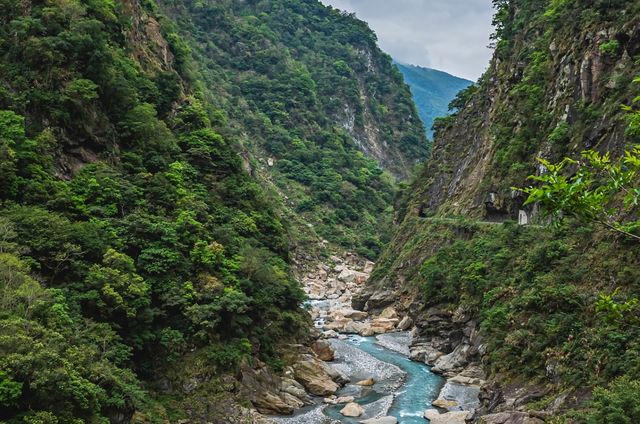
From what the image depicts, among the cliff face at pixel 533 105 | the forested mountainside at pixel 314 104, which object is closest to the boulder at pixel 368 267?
the forested mountainside at pixel 314 104

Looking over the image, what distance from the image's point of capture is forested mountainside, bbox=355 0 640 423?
60.4 feet

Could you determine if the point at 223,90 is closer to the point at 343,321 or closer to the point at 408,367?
the point at 343,321

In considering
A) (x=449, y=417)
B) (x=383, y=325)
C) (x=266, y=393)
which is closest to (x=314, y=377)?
(x=266, y=393)

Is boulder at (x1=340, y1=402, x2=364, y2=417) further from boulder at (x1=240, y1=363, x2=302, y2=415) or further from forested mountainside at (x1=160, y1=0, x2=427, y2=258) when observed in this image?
forested mountainside at (x1=160, y1=0, x2=427, y2=258)

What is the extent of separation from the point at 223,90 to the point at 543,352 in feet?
292

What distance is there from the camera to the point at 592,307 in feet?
69.5

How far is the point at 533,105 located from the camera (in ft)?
137

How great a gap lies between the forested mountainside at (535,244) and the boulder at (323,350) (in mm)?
7148

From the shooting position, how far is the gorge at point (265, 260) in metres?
17.2

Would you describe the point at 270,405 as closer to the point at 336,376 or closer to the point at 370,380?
the point at 336,376

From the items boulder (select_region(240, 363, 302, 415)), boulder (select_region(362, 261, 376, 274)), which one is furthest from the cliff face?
boulder (select_region(240, 363, 302, 415))

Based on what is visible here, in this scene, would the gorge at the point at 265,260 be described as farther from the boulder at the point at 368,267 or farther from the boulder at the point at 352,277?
the boulder at the point at 368,267

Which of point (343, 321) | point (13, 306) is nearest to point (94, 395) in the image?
point (13, 306)

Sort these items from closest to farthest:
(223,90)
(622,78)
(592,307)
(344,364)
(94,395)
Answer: (94,395) → (592,307) → (622,78) → (344,364) → (223,90)
